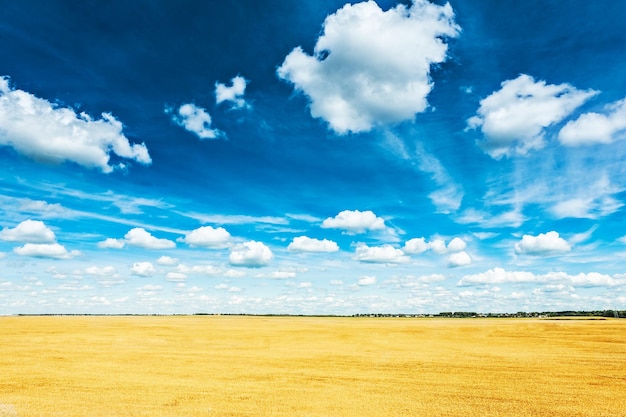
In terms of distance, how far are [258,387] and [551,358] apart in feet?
87.3

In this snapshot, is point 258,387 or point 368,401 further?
point 258,387

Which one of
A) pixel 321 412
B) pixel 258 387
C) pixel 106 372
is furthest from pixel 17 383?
pixel 321 412

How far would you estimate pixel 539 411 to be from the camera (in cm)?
1859

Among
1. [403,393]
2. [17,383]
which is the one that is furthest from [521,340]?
[17,383]

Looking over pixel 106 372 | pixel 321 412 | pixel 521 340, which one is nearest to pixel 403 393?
pixel 321 412

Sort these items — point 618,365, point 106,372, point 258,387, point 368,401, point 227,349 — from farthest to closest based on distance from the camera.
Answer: point 227,349
point 618,365
point 106,372
point 258,387
point 368,401

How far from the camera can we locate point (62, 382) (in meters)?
24.0

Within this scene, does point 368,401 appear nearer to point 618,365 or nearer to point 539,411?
point 539,411

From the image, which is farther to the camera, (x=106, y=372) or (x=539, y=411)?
(x=106, y=372)

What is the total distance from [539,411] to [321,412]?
9.58m

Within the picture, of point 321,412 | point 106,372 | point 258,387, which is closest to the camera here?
point 321,412

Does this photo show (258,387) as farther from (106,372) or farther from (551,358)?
(551,358)

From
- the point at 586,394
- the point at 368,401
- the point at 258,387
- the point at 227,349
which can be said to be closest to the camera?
the point at 368,401

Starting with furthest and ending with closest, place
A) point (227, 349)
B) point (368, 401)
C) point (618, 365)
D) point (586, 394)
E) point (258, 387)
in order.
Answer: point (227, 349), point (618, 365), point (258, 387), point (586, 394), point (368, 401)
